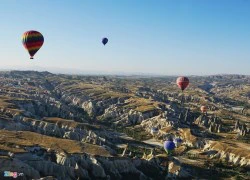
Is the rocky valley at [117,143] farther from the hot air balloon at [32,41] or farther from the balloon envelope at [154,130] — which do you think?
the hot air balloon at [32,41]

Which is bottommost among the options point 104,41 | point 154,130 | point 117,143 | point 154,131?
point 117,143

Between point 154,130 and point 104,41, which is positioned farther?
point 154,130

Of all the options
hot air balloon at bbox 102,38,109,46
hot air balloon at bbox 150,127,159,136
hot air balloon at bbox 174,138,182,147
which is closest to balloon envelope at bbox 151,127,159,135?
hot air balloon at bbox 150,127,159,136

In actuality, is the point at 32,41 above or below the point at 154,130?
above

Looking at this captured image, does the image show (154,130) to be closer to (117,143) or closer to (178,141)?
(178,141)

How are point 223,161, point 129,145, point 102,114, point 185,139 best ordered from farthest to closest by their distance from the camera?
point 102,114 < point 185,139 < point 129,145 < point 223,161

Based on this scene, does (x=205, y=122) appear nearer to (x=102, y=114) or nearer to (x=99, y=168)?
(x=102, y=114)

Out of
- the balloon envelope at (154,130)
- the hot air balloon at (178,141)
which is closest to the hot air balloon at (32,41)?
the hot air balloon at (178,141)

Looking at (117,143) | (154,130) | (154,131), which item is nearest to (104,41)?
(117,143)

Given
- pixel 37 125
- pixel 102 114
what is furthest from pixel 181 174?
pixel 102 114
